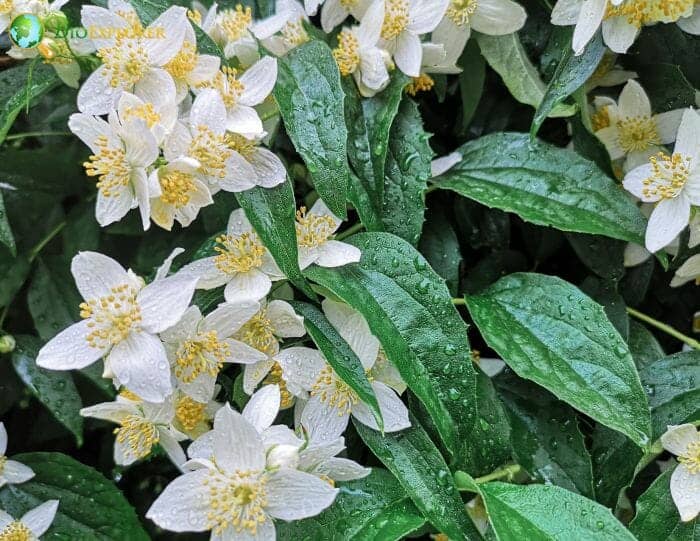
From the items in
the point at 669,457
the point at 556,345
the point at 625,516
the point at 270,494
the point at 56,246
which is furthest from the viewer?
the point at 56,246

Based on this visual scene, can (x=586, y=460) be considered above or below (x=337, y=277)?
below

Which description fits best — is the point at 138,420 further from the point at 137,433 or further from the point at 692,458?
the point at 692,458

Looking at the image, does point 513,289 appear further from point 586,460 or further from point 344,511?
point 344,511

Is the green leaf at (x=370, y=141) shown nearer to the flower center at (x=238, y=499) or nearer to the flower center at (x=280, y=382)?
the flower center at (x=280, y=382)

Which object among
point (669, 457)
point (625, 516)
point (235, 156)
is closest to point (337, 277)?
point (235, 156)

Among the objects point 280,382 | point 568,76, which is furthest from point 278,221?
point 568,76

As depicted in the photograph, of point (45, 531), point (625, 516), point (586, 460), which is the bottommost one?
point (45, 531)

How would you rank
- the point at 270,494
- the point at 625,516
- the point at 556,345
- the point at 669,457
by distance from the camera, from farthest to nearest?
the point at 669,457
the point at 625,516
the point at 556,345
the point at 270,494

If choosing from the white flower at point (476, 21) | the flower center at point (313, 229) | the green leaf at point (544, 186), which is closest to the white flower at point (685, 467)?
the green leaf at point (544, 186)
